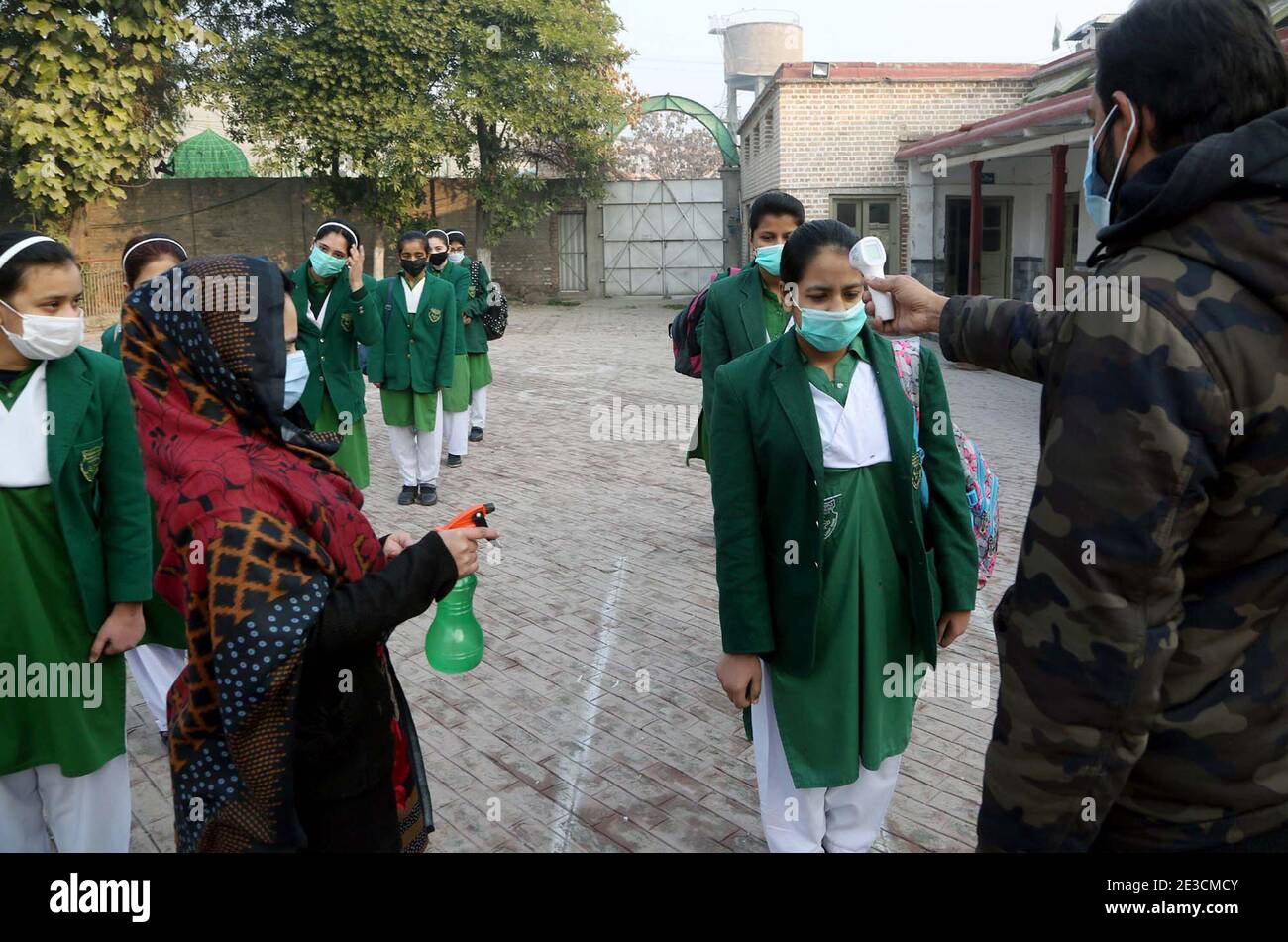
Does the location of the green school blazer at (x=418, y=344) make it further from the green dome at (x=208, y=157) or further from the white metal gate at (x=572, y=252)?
the green dome at (x=208, y=157)

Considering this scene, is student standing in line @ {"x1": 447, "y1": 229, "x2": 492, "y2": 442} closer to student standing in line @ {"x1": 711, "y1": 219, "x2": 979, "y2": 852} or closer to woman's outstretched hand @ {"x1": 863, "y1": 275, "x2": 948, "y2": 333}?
student standing in line @ {"x1": 711, "y1": 219, "x2": 979, "y2": 852}

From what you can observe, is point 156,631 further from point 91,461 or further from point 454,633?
point 454,633

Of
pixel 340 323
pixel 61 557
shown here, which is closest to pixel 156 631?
pixel 61 557

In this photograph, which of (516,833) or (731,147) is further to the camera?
(731,147)

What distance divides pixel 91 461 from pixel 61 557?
280 millimetres

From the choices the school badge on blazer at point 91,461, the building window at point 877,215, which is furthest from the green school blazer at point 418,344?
the building window at point 877,215

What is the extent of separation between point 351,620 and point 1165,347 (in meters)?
1.52

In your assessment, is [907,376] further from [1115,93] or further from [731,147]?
[731,147]

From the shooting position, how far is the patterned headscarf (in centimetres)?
194

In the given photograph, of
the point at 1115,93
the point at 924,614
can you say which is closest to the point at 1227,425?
the point at 1115,93

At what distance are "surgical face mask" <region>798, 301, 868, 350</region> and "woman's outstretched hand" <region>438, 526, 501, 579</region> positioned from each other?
1114 mm

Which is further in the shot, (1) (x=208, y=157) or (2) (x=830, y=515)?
(1) (x=208, y=157)

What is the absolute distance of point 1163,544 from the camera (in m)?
1.43

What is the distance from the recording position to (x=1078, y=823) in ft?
5.11
